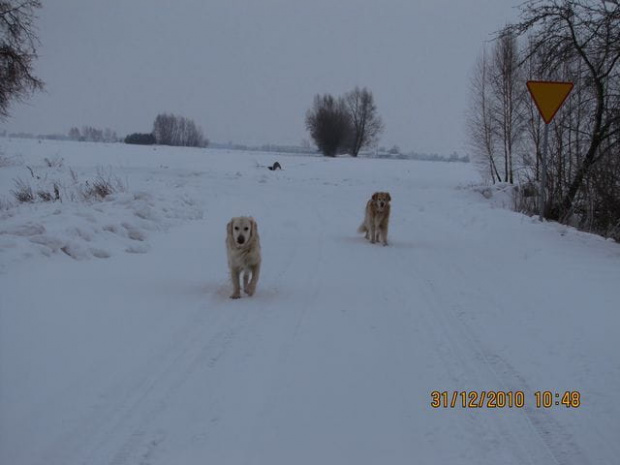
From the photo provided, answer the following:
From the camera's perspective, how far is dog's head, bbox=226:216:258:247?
7.46m

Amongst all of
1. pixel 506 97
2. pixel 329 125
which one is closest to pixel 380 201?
pixel 506 97

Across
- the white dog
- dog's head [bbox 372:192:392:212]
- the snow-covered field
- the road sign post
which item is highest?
the road sign post

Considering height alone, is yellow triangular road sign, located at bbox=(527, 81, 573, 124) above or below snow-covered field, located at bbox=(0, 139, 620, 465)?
above

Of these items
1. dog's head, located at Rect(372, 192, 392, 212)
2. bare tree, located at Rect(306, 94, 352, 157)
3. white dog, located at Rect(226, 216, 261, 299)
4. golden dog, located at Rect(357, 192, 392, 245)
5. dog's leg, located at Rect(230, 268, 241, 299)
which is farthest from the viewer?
bare tree, located at Rect(306, 94, 352, 157)

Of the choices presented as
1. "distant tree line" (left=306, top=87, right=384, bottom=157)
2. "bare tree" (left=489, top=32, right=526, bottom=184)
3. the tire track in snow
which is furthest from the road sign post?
"distant tree line" (left=306, top=87, right=384, bottom=157)

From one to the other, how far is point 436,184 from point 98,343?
30.9m

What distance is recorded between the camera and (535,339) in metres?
5.58

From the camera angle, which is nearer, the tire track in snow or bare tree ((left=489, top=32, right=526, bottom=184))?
the tire track in snow

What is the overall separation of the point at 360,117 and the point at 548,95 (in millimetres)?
80644

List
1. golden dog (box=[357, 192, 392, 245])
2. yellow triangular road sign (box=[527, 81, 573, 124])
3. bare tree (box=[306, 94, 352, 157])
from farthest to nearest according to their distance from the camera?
bare tree (box=[306, 94, 352, 157]) → golden dog (box=[357, 192, 392, 245]) → yellow triangular road sign (box=[527, 81, 573, 124])

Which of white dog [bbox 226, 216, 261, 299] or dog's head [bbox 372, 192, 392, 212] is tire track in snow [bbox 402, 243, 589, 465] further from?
dog's head [bbox 372, 192, 392, 212]

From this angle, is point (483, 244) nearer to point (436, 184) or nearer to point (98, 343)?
point (98, 343)

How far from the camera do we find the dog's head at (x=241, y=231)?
7.46 metres
